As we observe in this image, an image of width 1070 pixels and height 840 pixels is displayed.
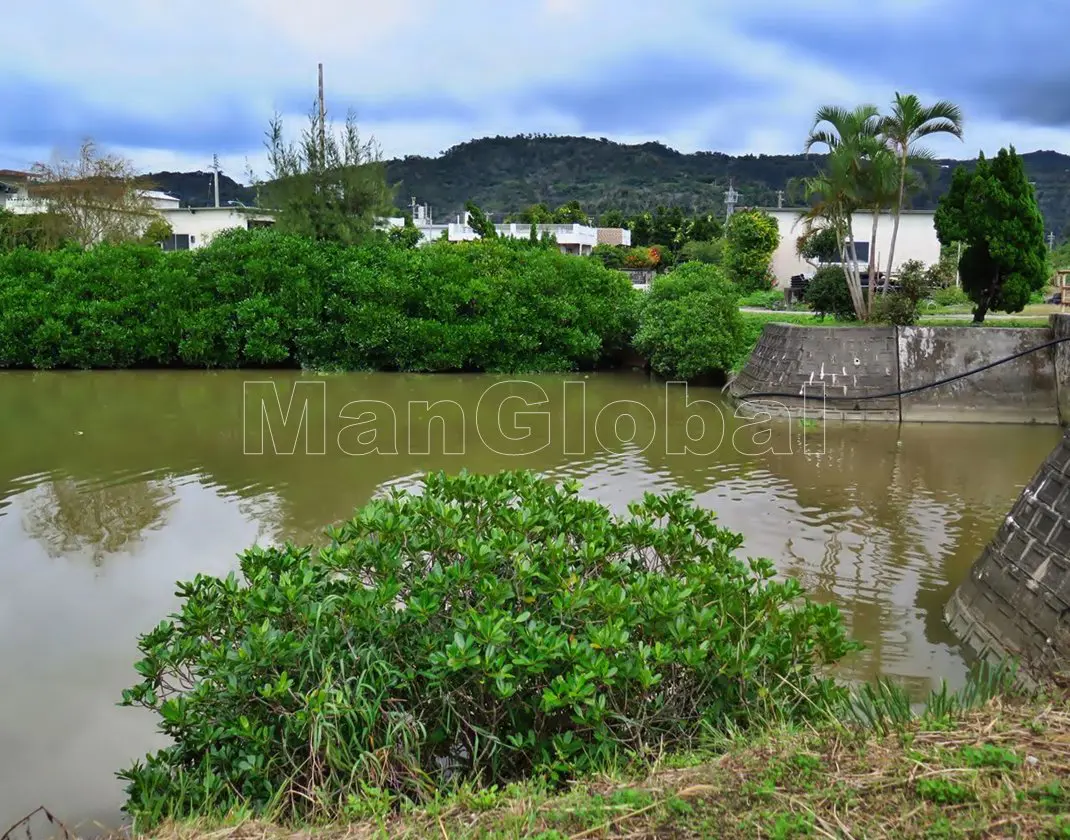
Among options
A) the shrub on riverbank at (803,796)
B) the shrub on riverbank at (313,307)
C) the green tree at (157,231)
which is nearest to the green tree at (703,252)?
the shrub on riverbank at (313,307)

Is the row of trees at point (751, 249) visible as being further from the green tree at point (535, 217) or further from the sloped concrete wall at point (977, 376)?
the green tree at point (535, 217)

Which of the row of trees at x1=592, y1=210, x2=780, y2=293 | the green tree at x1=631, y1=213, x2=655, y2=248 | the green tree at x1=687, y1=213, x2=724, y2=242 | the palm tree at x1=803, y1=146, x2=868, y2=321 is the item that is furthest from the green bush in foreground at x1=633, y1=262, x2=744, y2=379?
the green tree at x1=631, y1=213, x2=655, y2=248

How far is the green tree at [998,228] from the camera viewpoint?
14.9 m

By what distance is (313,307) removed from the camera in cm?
2097

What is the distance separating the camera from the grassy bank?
8.54ft

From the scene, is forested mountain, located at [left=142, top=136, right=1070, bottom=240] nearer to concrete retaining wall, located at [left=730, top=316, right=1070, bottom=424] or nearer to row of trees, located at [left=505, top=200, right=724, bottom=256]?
row of trees, located at [left=505, top=200, right=724, bottom=256]

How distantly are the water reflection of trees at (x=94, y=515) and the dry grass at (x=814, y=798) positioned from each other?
18.8 ft

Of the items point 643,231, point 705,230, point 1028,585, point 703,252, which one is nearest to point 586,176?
point 643,231

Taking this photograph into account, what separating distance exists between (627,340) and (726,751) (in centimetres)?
1847

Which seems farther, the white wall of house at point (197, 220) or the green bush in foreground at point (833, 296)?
the white wall of house at point (197, 220)

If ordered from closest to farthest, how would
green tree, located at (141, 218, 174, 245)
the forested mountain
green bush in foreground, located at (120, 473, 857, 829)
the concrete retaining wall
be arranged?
1. green bush in foreground, located at (120, 473, 857, 829)
2. the concrete retaining wall
3. green tree, located at (141, 218, 174, 245)
4. the forested mountain

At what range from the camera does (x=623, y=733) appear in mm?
3596

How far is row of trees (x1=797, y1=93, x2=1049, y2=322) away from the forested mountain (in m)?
67.8

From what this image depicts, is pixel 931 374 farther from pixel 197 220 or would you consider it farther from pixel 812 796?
pixel 197 220
